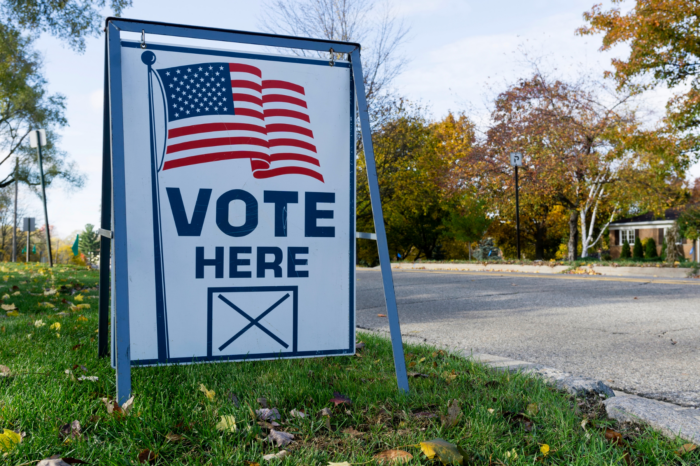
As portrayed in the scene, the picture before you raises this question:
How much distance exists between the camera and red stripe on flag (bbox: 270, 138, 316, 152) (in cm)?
282

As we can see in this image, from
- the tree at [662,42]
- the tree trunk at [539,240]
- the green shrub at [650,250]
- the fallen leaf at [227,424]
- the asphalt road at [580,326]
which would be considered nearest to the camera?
the fallen leaf at [227,424]

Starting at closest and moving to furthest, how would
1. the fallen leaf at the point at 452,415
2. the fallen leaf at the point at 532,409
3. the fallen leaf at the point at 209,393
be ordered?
the fallen leaf at the point at 452,415 < the fallen leaf at the point at 532,409 < the fallen leaf at the point at 209,393

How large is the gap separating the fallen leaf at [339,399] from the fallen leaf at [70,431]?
109 cm

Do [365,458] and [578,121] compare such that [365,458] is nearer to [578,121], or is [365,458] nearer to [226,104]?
[226,104]

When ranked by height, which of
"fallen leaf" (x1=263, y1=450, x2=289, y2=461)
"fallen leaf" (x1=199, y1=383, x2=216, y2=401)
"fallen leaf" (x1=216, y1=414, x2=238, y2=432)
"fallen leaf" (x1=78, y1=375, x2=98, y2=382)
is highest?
"fallen leaf" (x1=78, y1=375, x2=98, y2=382)

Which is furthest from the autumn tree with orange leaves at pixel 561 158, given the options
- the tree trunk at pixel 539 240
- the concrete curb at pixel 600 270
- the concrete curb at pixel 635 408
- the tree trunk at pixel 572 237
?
the concrete curb at pixel 635 408

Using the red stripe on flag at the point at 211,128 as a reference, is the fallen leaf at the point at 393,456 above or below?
below

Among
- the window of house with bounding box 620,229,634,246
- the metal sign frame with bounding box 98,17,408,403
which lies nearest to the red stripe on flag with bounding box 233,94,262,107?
the metal sign frame with bounding box 98,17,408,403

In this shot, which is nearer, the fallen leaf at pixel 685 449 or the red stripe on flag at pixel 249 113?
the fallen leaf at pixel 685 449

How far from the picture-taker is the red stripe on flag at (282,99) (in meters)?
2.82

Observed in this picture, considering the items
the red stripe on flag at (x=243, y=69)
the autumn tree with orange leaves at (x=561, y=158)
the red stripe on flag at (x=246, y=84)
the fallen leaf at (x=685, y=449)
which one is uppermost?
the autumn tree with orange leaves at (x=561, y=158)

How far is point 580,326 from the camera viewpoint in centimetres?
523

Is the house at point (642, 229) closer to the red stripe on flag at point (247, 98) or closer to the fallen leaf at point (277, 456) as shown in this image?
the red stripe on flag at point (247, 98)

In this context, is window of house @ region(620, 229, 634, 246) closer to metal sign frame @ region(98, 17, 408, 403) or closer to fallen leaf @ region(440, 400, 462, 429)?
metal sign frame @ region(98, 17, 408, 403)
